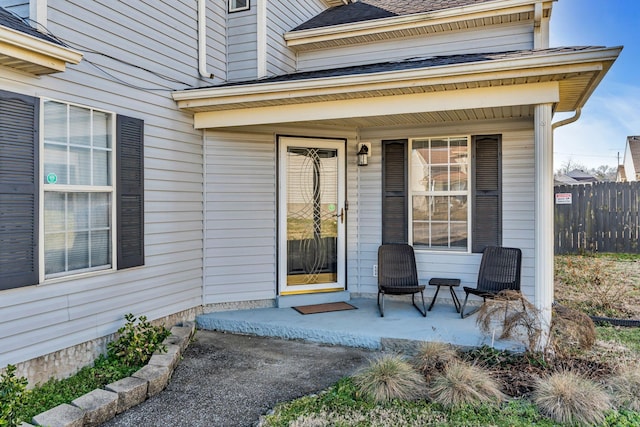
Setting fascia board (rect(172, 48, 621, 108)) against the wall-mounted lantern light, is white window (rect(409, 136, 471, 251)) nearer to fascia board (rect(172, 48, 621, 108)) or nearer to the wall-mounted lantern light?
the wall-mounted lantern light

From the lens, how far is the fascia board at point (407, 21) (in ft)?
17.5

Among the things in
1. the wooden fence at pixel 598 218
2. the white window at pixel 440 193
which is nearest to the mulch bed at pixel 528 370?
the white window at pixel 440 193

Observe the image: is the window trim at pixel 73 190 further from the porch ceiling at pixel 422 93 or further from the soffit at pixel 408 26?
the soffit at pixel 408 26

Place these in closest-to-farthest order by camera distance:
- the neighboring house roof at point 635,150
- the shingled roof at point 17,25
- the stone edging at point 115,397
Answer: the stone edging at point 115,397 → the shingled roof at point 17,25 → the neighboring house roof at point 635,150

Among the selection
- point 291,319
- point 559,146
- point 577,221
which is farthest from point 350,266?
point 559,146

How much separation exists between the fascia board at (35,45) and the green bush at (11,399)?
2169mm

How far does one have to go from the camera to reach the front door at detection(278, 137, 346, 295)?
573cm

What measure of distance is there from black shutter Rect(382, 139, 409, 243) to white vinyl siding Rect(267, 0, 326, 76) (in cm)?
180

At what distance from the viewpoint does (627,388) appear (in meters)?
3.07

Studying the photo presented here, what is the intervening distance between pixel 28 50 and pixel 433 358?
12.4 ft

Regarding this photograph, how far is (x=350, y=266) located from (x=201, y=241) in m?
2.01

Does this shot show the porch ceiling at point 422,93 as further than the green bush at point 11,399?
Yes

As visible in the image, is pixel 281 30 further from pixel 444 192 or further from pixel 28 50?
pixel 28 50

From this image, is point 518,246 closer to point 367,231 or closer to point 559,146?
point 367,231
